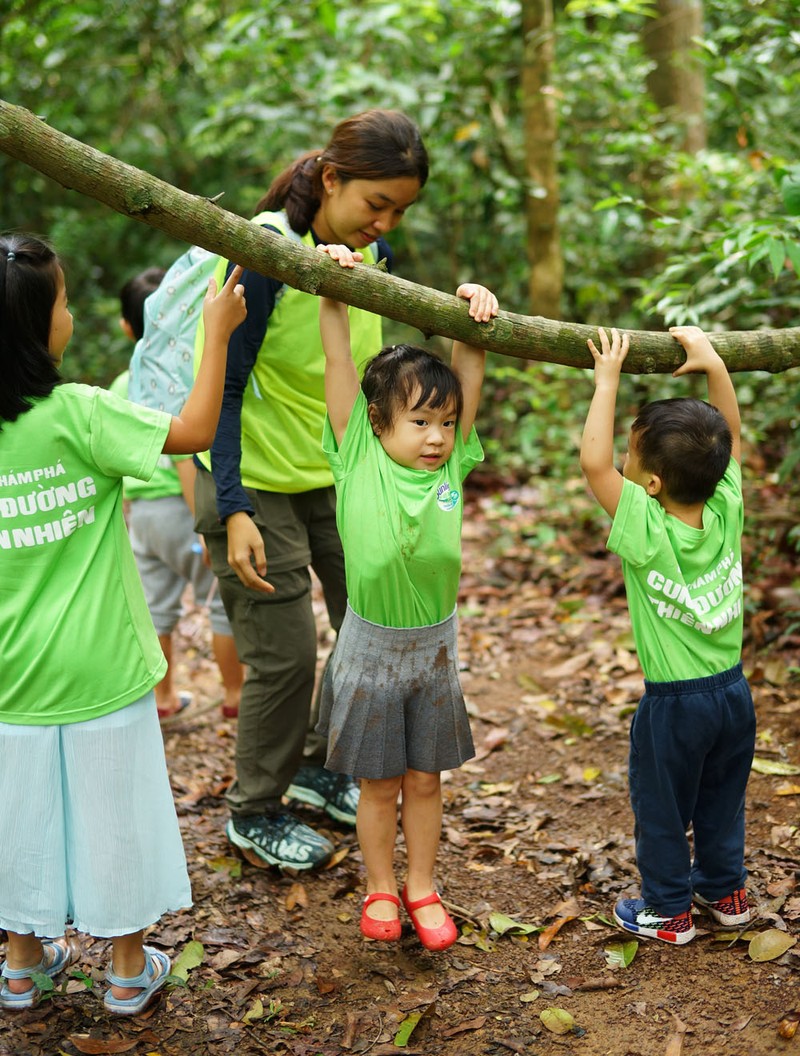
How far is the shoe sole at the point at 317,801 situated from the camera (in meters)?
3.76

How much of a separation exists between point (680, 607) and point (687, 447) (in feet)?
1.41

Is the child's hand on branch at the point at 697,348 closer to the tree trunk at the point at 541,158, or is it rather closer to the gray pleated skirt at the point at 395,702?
the gray pleated skirt at the point at 395,702

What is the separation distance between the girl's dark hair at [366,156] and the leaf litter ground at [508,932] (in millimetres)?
2193

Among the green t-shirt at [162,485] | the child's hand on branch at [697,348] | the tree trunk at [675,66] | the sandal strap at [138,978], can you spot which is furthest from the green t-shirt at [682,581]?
the tree trunk at [675,66]

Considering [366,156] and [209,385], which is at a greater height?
[366,156]

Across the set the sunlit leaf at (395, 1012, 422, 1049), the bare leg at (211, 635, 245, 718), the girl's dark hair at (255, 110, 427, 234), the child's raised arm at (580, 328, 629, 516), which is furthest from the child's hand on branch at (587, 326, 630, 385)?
the bare leg at (211, 635, 245, 718)

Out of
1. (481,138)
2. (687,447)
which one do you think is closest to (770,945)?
(687,447)

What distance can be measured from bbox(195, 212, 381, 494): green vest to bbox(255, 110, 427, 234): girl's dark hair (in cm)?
10

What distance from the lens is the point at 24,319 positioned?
242 centimetres

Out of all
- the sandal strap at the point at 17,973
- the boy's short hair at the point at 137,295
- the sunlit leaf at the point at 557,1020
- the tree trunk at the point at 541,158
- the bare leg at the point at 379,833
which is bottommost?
the sunlit leaf at the point at 557,1020

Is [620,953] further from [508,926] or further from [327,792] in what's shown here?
[327,792]

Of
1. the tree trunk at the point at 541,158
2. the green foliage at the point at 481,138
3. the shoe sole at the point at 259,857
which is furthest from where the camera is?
the tree trunk at the point at 541,158

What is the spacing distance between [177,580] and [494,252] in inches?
229

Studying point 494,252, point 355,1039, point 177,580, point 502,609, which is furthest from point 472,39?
point 355,1039
